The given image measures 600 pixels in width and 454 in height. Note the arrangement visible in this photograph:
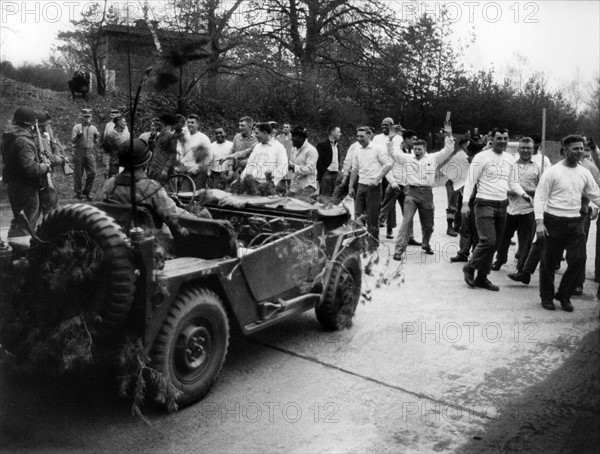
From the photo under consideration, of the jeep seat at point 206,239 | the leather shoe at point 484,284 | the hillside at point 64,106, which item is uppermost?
the hillside at point 64,106

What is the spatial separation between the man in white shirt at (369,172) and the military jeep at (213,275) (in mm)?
3901

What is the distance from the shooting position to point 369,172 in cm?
1048

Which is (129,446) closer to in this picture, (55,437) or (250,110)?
(55,437)

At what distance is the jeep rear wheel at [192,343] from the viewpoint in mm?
4305

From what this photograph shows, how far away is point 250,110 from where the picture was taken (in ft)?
69.7

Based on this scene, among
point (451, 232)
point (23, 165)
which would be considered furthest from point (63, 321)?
point (451, 232)

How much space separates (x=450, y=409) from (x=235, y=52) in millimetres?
17136

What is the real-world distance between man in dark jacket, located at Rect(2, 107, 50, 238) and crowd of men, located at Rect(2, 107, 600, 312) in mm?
11

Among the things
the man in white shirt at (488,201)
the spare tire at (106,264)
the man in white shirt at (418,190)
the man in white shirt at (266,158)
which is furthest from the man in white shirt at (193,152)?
the man in white shirt at (488,201)

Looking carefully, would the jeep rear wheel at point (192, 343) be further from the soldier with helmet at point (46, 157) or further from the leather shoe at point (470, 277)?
the leather shoe at point (470, 277)

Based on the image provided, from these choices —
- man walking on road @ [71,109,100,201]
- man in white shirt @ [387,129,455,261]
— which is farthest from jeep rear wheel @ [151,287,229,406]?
man walking on road @ [71,109,100,201]

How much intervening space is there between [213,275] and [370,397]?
1447 millimetres

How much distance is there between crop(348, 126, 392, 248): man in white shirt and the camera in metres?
10.4

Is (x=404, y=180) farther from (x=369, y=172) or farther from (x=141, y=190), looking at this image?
(x=141, y=190)
